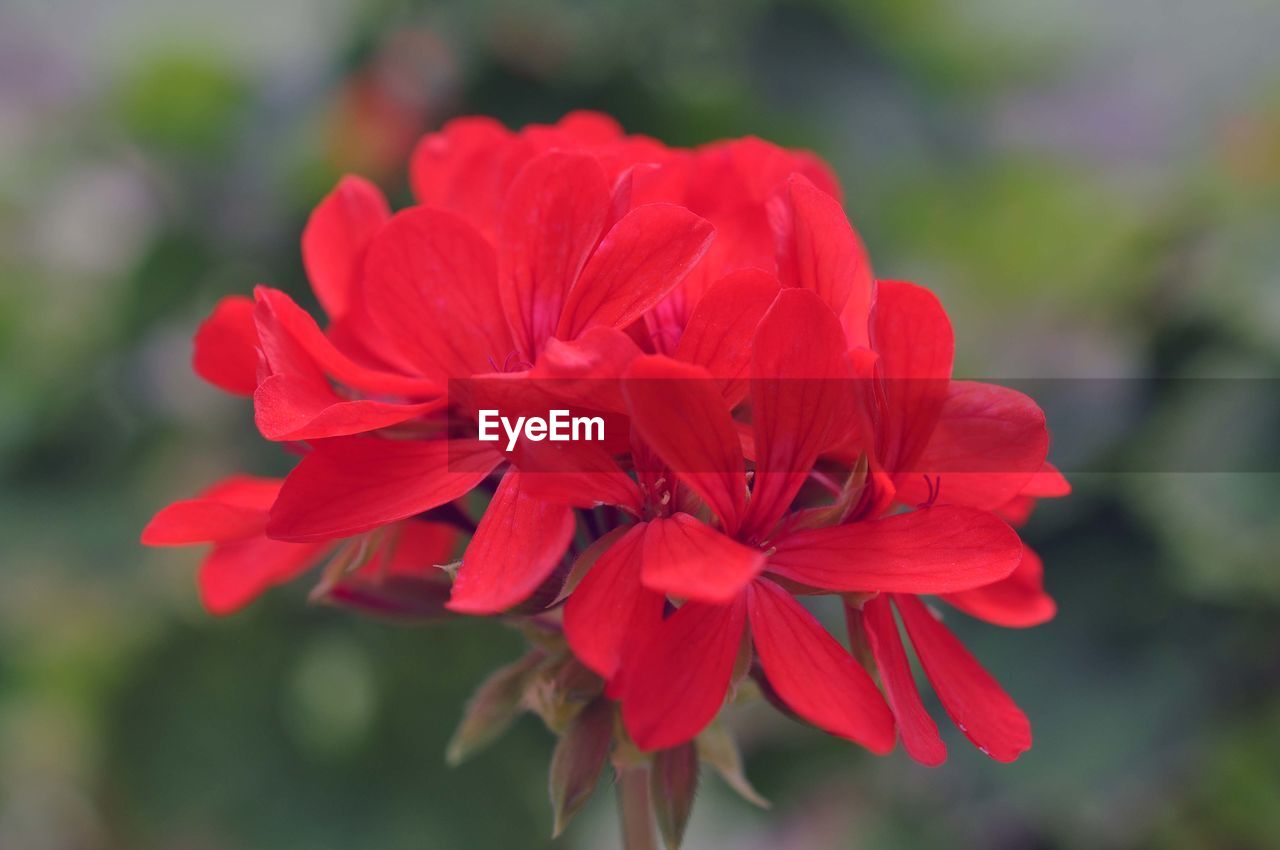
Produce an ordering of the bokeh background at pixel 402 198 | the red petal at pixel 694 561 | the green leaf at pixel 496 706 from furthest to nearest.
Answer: the bokeh background at pixel 402 198 < the green leaf at pixel 496 706 < the red petal at pixel 694 561

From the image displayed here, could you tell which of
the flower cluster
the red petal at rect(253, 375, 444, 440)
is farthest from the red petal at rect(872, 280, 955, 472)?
the red petal at rect(253, 375, 444, 440)

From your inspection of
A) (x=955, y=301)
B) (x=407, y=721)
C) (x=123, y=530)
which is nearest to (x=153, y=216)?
(x=123, y=530)

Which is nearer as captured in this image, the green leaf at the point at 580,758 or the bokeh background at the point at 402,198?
the green leaf at the point at 580,758

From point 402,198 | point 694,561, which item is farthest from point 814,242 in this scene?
point 402,198

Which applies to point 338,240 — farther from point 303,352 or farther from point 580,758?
point 580,758

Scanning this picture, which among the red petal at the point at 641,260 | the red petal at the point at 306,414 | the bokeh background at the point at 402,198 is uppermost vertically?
the red petal at the point at 641,260

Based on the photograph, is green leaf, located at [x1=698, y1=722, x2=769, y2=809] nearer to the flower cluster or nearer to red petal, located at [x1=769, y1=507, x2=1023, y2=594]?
the flower cluster

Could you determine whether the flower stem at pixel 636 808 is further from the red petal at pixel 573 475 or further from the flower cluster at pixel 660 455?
the red petal at pixel 573 475

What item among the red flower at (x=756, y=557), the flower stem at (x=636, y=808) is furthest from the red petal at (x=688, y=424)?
the flower stem at (x=636, y=808)
